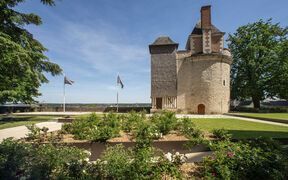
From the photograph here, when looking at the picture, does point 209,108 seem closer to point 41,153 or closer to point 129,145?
point 129,145

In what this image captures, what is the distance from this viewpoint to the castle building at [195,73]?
15.7 m

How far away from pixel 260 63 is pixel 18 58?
28.5 metres

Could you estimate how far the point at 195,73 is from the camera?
16.3m

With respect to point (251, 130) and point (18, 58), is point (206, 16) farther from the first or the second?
point (18, 58)

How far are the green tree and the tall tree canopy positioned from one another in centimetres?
2534

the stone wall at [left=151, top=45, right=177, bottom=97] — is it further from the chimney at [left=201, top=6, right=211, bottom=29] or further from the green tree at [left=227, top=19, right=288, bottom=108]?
the green tree at [left=227, top=19, right=288, bottom=108]

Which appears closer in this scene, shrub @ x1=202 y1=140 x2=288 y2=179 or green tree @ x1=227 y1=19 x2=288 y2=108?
shrub @ x1=202 y1=140 x2=288 y2=179

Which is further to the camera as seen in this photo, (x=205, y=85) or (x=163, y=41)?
(x=163, y=41)

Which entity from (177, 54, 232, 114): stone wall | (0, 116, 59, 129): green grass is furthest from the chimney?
(0, 116, 59, 129): green grass

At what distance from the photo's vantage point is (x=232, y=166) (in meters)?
2.58

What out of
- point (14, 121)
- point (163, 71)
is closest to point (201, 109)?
point (163, 71)

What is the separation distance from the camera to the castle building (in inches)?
618

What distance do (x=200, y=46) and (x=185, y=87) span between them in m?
6.90

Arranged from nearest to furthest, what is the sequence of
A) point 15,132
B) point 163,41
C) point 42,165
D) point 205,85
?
point 42,165 < point 15,132 < point 205,85 < point 163,41
